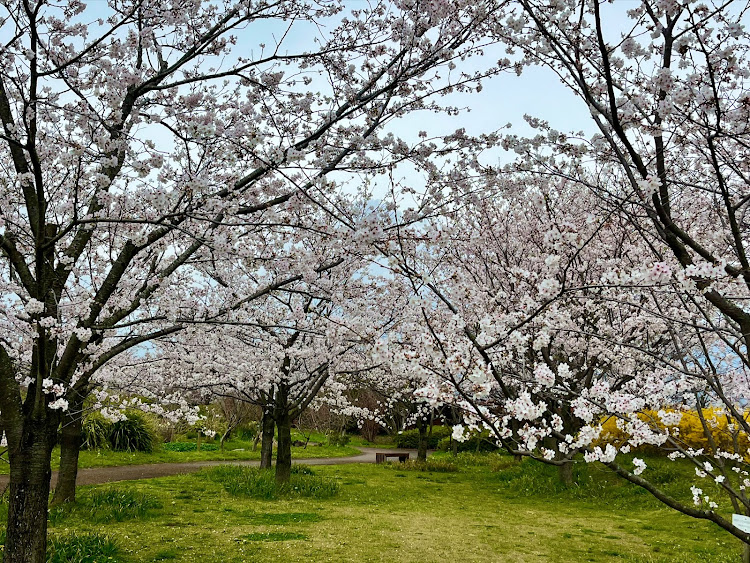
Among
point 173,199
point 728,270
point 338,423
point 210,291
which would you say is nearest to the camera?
point 728,270

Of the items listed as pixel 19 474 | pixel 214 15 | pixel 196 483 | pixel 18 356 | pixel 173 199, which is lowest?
pixel 196 483

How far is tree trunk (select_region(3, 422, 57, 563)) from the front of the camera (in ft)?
14.8

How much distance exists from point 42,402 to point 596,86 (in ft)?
16.4

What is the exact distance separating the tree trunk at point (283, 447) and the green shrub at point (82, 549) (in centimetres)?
486

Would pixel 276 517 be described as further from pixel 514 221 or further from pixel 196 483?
pixel 514 221

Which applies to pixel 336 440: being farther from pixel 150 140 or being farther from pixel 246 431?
pixel 150 140

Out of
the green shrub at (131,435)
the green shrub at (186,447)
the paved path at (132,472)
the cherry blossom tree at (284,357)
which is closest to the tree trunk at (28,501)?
the cherry blossom tree at (284,357)

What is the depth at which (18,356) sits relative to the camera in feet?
23.2

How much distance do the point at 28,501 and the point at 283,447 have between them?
7.16 metres

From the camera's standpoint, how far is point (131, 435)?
60.2 feet

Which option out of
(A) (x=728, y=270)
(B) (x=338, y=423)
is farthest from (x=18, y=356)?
(B) (x=338, y=423)

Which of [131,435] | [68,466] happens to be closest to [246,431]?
[131,435]

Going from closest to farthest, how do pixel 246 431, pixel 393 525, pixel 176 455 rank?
pixel 393 525
pixel 176 455
pixel 246 431

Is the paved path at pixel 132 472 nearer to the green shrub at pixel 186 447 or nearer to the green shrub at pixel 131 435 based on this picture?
the green shrub at pixel 131 435
